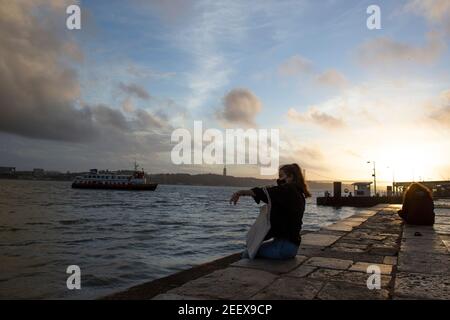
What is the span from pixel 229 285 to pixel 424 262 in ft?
10.9

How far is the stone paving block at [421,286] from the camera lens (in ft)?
12.2

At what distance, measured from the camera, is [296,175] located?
5309mm

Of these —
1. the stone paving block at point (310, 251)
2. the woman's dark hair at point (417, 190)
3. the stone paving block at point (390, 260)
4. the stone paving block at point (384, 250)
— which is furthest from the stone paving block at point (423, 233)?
the stone paving block at point (310, 251)

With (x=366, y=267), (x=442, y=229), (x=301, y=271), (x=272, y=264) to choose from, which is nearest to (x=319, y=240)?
(x=366, y=267)

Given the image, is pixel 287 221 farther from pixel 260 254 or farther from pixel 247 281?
pixel 247 281

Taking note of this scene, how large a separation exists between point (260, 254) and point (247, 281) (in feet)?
4.48

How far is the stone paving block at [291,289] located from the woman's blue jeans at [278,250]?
0.99 m

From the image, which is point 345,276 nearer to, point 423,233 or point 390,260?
point 390,260

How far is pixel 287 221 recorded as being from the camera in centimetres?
516

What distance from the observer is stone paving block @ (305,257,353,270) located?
16.8ft

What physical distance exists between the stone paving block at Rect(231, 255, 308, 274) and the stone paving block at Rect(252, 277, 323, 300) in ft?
1.53

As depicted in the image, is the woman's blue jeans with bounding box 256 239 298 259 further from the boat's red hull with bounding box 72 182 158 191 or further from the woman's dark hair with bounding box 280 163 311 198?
the boat's red hull with bounding box 72 182 158 191

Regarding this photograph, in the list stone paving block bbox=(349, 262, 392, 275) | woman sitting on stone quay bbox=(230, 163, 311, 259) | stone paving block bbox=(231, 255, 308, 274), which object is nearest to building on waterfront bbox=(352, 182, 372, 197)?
stone paving block bbox=(349, 262, 392, 275)
